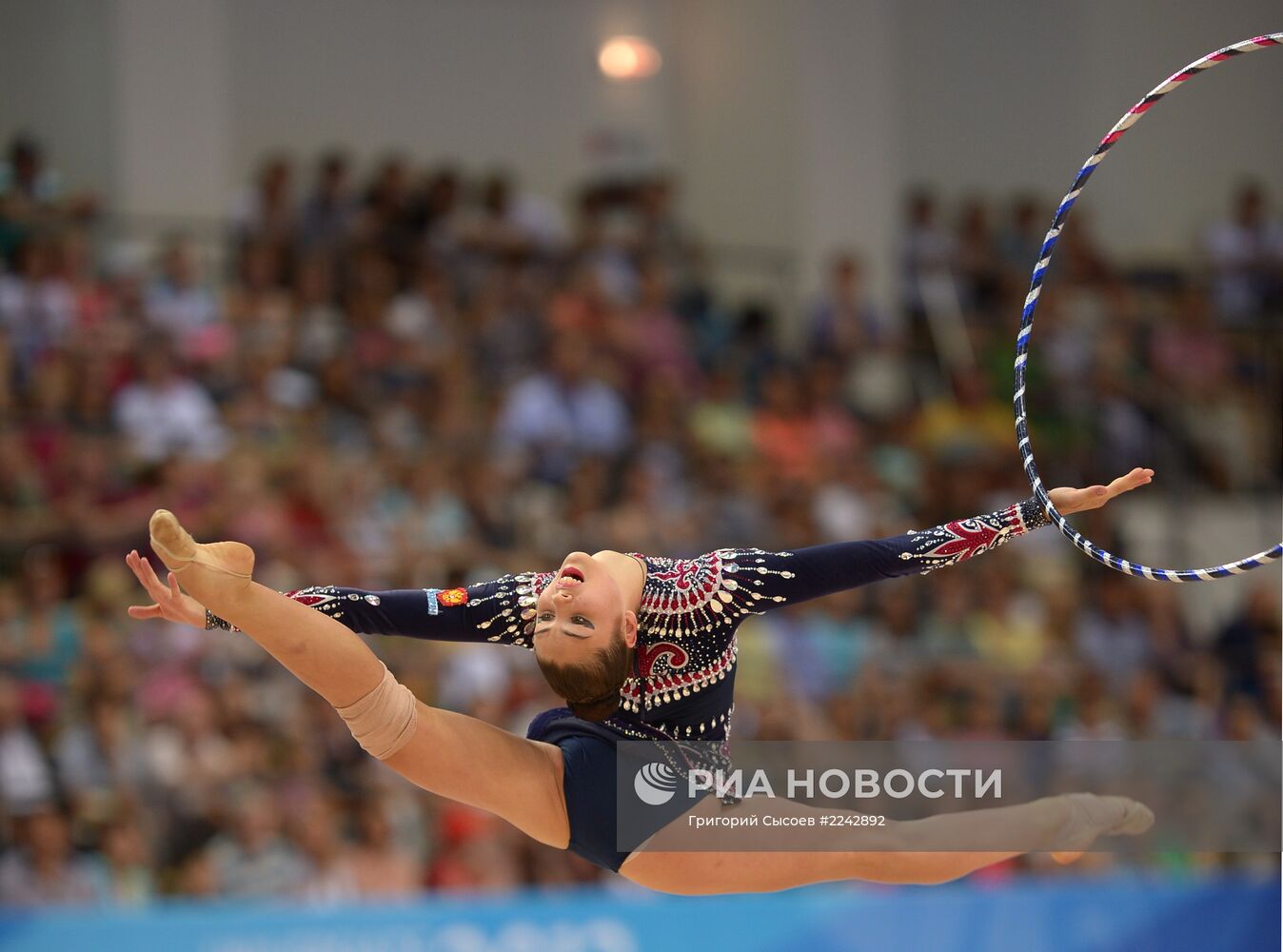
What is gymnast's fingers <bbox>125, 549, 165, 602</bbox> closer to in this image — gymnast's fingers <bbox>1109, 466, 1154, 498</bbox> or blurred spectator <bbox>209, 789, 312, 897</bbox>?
gymnast's fingers <bbox>1109, 466, 1154, 498</bbox>

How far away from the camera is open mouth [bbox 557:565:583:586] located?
4430 millimetres

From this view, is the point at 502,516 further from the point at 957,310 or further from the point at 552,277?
the point at 957,310

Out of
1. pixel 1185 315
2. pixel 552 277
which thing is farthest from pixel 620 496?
pixel 1185 315

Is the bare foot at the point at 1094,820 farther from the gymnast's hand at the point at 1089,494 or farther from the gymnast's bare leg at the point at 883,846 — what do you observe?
the gymnast's hand at the point at 1089,494

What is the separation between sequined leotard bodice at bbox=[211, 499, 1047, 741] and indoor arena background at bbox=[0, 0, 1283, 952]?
128 inches

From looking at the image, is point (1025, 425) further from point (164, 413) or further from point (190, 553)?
point (164, 413)

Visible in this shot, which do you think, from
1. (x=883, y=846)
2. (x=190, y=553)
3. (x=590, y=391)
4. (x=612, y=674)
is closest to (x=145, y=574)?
(x=190, y=553)

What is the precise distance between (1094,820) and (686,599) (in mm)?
1389

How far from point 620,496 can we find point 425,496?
124cm

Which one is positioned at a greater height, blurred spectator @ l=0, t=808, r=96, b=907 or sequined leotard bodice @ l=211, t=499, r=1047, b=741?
sequined leotard bodice @ l=211, t=499, r=1047, b=741

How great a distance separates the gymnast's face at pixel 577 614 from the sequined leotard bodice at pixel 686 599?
0.17 metres

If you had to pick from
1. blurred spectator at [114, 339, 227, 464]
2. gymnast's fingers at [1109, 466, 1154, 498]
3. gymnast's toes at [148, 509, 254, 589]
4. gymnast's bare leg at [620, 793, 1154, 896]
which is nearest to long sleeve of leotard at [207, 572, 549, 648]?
gymnast's toes at [148, 509, 254, 589]

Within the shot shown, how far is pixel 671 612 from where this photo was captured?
182 inches

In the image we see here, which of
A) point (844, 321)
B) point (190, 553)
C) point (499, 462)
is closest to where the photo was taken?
point (190, 553)
